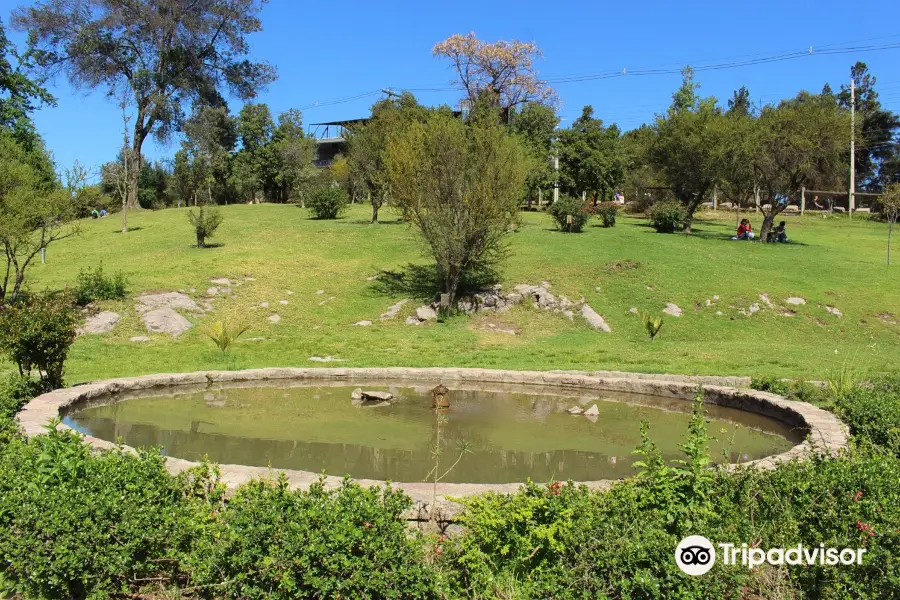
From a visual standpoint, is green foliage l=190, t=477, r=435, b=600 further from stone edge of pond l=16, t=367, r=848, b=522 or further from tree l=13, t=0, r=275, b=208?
tree l=13, t=0, r=275, b=208

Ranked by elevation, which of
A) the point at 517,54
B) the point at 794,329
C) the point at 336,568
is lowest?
the point at 794,329

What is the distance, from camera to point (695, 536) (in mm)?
3801

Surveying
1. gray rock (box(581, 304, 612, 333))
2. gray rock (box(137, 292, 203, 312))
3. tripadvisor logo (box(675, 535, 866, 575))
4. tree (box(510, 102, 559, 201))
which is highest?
tree (box(510, 102, 559, 201))

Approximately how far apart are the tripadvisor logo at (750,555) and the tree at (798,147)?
87.2ft

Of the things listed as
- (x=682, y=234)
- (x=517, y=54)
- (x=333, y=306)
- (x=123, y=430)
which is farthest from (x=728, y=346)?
(x=517, y=54)

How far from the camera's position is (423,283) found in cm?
2053

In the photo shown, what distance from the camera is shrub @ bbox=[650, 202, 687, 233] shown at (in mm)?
29438

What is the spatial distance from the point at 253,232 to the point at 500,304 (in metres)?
12.2

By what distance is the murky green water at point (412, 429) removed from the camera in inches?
270

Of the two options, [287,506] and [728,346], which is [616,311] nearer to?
[728,346]

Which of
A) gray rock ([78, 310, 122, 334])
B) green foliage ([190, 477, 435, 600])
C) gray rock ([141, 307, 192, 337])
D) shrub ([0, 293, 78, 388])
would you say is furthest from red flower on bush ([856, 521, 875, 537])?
gray rock ([78, 310, 122, 334])

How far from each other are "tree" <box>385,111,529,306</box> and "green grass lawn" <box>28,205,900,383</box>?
1.99 metres

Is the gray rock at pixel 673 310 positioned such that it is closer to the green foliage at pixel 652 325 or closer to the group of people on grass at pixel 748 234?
the green foliage at pixel 652 325

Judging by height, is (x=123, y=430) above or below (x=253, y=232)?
below
